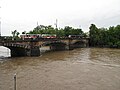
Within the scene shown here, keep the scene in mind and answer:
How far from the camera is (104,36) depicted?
8119 cm

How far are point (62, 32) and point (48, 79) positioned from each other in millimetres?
80949

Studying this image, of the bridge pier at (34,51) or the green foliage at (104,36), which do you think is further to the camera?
the green foliage at (104,36)

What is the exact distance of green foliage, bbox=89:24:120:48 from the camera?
79325mm

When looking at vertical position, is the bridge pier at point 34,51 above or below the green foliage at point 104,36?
below

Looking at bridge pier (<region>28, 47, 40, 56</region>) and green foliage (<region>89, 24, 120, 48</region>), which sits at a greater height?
green foliage (<region>89, 24, 120, 48</region>)

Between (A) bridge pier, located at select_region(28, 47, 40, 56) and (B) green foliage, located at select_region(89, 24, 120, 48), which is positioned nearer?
(A) bridge pier, located at select_region(28, 47, 40, 56)

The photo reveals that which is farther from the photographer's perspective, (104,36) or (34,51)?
(104,36)

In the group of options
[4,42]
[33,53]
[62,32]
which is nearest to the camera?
[4,42]

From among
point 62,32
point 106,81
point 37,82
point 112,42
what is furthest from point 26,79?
point 62,32

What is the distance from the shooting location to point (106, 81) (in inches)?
867

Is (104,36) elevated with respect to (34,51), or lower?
elevated

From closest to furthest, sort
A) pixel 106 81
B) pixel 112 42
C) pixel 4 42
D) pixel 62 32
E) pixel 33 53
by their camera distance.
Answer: pixel 106 81 < pixel 4 42 < pixel 33 53 < pixel 112 42 < pixel 62 32

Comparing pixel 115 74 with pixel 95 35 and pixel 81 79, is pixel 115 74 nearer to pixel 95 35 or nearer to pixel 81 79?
pixel 81 79

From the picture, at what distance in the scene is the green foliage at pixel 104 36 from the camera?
260ft
